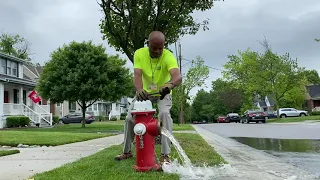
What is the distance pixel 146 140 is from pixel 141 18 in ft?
17.2

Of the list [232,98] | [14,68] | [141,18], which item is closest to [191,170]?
[141,18]

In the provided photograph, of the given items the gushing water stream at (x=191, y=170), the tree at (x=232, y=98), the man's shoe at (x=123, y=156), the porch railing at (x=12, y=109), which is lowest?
the gushing water stream at (x=191, y=170)

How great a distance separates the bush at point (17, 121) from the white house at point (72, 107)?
9017 mm

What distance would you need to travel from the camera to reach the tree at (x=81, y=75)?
1004 inches

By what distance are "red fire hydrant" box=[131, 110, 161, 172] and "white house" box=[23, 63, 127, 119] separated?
100ft

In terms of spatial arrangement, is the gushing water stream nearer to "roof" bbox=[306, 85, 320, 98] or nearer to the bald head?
the bald head

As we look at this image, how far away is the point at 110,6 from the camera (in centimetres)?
945

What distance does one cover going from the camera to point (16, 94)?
1293 inches

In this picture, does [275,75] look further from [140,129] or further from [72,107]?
[140,129]

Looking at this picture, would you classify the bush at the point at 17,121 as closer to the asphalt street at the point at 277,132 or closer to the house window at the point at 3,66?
the house window at the point at 3,66

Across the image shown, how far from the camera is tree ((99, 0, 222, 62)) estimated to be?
9172 millimetres

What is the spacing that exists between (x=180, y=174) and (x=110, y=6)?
19.5 ft

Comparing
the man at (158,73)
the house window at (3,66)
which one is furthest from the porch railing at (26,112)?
the man at (158,73)

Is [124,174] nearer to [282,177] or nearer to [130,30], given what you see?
[282,177]
